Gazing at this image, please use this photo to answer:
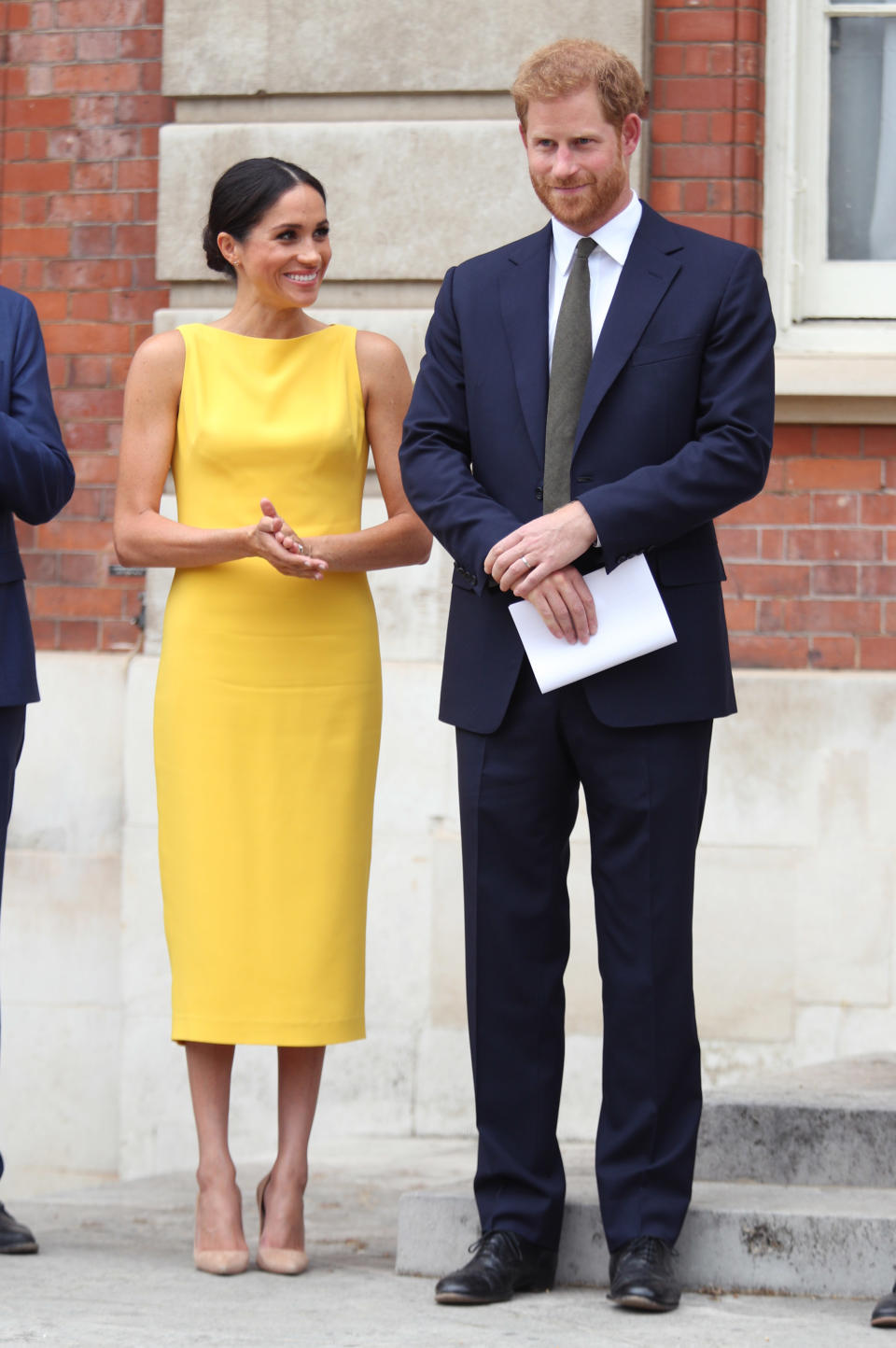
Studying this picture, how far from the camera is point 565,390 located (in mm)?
3049

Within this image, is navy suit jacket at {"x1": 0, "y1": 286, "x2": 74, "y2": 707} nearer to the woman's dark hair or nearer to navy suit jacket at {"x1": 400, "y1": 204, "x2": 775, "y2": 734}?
the woman's dark hair

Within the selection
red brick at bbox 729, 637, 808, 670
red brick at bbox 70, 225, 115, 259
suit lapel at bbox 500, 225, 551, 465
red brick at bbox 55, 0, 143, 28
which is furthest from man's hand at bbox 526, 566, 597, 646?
red brick at bbox 55, 0, 143, 28

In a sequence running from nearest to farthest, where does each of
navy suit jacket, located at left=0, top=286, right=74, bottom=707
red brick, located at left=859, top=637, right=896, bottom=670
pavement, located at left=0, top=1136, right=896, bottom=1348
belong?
1. pavement, located at left=0, top=1136, right=896, bottom=1348
2. navy suit jacket, located at left=0, top=286, right=74, bottom=707
3. red brick, located at left=859, top=637, right=896, bottom=670

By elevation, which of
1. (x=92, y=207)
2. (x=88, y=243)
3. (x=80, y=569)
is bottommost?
(x=80, y=569)

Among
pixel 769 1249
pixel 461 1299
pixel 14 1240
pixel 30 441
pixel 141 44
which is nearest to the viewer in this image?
pixel 461 1299

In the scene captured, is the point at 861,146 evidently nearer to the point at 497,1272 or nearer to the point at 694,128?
the point at 694,128

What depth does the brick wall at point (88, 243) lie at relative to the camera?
531 cm

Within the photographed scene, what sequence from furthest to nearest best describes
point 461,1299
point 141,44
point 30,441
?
point 141,44 < point 30,441 < point 461,1299

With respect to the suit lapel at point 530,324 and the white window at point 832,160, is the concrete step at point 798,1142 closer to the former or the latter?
Result: the suit lapel at point 530,324

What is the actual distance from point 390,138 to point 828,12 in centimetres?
128

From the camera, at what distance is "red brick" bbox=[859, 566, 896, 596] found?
192 inches

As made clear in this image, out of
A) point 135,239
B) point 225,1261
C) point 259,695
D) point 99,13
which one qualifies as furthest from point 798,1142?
point 99,13

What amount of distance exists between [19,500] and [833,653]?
7.73ft

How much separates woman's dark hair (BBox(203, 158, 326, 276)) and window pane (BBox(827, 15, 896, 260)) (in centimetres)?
216
